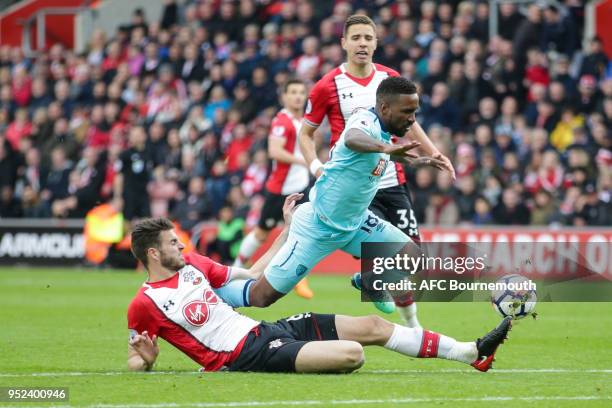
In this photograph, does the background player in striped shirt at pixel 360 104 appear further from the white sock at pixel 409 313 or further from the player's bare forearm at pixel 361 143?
the player's bare forearm at pixel 361 143

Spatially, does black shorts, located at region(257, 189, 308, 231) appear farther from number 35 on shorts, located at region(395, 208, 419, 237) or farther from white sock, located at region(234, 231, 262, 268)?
number 35 on shorts, located at region(395, 208, 419, 237)

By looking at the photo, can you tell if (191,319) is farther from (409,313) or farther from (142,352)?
(409,313)

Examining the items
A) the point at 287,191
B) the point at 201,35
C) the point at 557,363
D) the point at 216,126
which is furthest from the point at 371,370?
the point at 201,35

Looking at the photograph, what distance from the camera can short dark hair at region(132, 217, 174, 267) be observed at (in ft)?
28.3

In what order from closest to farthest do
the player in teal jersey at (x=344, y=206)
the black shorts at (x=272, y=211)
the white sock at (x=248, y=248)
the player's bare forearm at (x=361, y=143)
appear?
1. the player's bare forearm at (x=361, y=143)
2. the player in teal jersey at (x=344, y=206)
3. the black shorts at (x=272, y=211)
4. the white sock at (x=248, y=248)

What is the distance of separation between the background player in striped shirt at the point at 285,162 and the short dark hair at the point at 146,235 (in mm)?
6642

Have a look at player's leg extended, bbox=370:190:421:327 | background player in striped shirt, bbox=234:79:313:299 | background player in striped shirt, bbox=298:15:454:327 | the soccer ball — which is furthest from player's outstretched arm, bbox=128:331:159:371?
background player in striped shirt, bbox=234:79:313:299

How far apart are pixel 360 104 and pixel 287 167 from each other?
504 cm

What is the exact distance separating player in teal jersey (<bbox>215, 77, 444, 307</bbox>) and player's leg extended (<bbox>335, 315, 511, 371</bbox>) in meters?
0.67

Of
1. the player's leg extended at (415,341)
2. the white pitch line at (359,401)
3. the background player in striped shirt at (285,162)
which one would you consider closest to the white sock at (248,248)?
the background player in striped shirt at (285,162)

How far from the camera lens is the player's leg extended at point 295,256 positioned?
29.7 ft

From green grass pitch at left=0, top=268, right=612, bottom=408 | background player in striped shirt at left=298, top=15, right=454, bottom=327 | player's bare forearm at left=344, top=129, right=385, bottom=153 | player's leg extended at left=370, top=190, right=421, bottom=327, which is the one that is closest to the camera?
green grass pitch at left=0, top=268, right=612, bottom=408

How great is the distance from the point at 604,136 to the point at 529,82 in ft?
7.77

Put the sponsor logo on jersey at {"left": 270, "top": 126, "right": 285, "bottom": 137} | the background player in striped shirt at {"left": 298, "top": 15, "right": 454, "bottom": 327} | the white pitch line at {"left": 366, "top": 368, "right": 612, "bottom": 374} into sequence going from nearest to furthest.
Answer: the white pitch line at {"left": 366, "top": 368, "right": 612, "bottom": 374} < the background player in striped shirt at {"left": 298, "top": 15, "right": 454, "bottom": 327} < the sponsor logo on jersey at {"left": 270, "top": 126, "right": 285, "bottom": 137}
